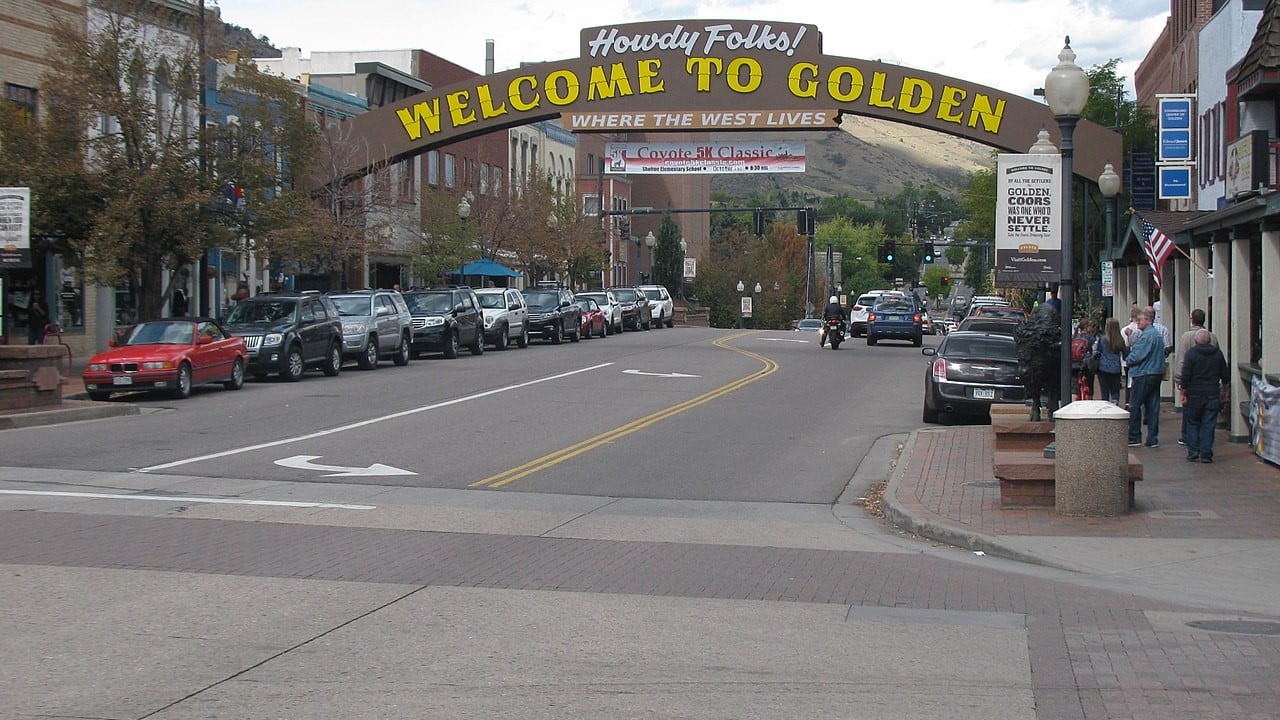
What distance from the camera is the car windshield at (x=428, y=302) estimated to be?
1447 inches

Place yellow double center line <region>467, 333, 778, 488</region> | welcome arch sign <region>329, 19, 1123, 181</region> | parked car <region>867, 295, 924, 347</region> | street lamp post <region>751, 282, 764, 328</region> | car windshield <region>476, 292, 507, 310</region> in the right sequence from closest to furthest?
yellow double center line <region>467, 333, 778, 488</region>, welcome arch sign <region>329, 19, 1123, 181</region>, car windshield <region>476, 292, 507, 310</region>, parked car <region>867, 295, 924, 347</region>, street lamp post <region>751, 282, 764, 328</region>

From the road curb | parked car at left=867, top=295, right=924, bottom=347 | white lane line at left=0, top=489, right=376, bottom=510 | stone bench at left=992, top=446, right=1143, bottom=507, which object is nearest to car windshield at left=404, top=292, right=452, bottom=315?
parked car at left=867, top=295, right=924, bottom=347

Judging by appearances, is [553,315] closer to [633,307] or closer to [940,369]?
[633,307]

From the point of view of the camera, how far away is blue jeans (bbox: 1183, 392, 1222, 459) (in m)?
16.7

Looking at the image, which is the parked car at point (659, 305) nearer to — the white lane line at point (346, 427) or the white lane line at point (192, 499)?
the white lane line at point (346, 427)

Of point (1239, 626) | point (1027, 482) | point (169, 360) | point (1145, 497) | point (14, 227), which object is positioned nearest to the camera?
point (1239, 626)

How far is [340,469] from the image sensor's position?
16.2 metres

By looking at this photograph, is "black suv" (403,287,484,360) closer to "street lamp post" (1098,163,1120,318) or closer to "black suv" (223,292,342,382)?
"black suv" (223,292,342,382)

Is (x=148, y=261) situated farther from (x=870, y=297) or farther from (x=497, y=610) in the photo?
(x=870, y=297)

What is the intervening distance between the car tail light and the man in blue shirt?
→ 3502mm

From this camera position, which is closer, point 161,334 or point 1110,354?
point 1110,354

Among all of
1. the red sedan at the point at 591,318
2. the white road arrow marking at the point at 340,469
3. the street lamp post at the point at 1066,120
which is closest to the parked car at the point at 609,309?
the red sedan at the point at 591,318

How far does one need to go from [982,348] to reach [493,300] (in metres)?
21.4

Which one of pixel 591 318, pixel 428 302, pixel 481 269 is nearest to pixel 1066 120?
pixel 428 302
